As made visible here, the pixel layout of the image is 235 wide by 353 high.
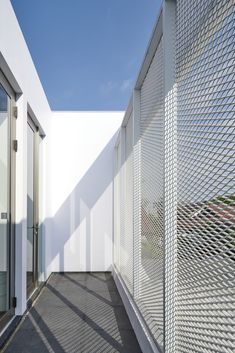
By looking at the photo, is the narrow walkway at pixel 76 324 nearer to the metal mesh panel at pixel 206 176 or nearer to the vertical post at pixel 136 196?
the vertical post at pixel 136 196

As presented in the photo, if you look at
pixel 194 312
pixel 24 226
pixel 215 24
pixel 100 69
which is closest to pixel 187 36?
pixel 215 24

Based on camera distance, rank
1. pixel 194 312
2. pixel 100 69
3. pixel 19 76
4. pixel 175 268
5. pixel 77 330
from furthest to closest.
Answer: pixel 100 69 → pixel 19 76 → pixel 77 330 → pixel 175 268 → pixel 194 312

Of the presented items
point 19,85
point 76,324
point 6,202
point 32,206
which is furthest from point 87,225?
point 19,85

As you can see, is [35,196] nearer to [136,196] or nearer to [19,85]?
[19,85]

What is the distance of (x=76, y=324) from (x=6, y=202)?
1468 mm

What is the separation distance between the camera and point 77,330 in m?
3.17

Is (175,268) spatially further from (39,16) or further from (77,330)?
(39,16)

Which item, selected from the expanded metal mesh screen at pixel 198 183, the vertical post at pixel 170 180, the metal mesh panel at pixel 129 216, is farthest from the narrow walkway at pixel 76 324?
the vertical post at pixel 170 180

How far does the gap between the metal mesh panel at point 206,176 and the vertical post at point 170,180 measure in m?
0.06

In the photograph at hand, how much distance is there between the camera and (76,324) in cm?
332

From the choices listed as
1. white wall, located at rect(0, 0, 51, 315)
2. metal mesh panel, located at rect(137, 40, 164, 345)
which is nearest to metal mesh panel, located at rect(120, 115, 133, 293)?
metal mesh panel, located at rect(137, 40, 164, 345)

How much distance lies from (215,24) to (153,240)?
164cm

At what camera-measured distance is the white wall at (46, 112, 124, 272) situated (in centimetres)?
607

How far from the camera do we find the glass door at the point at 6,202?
10.1ft
